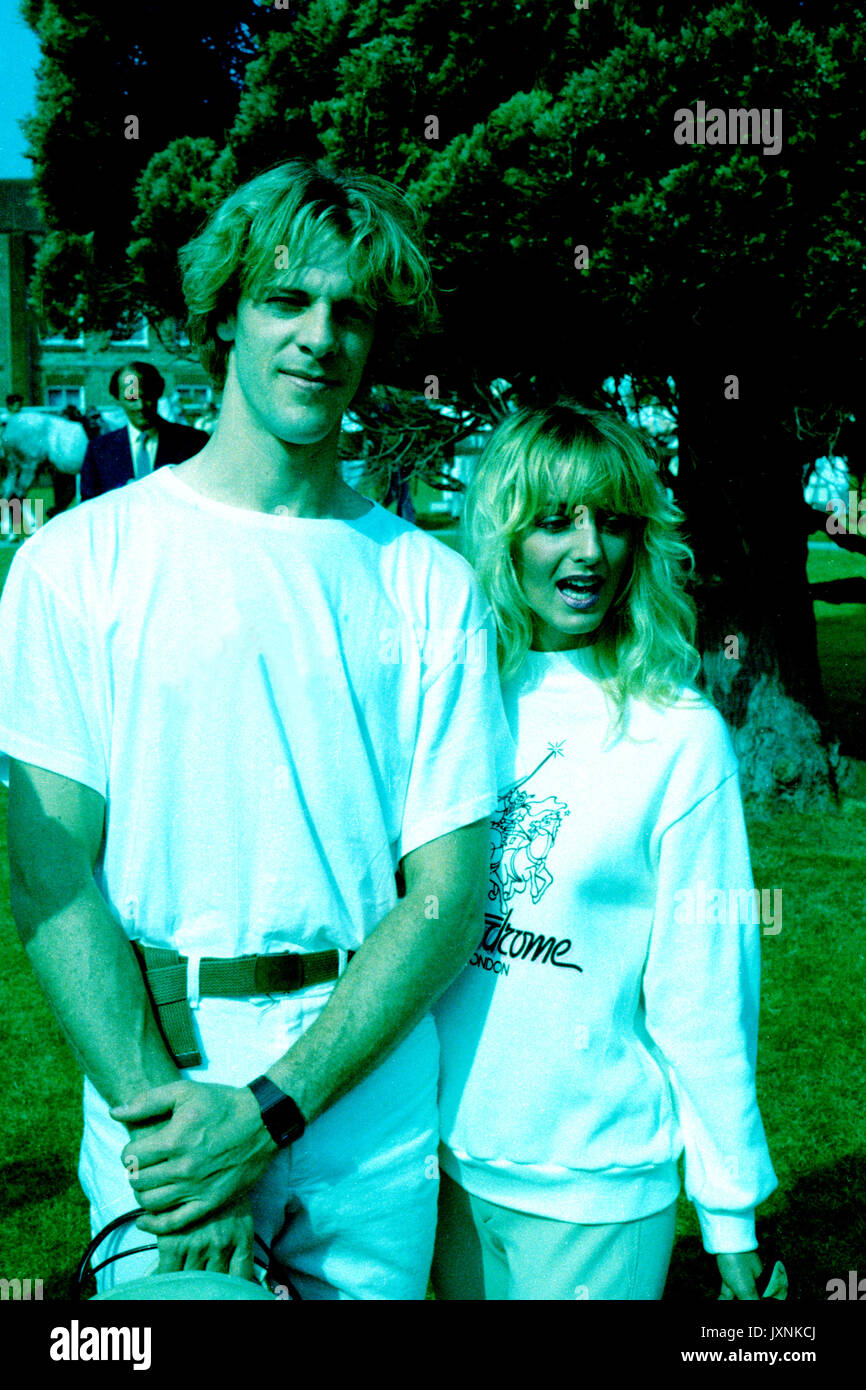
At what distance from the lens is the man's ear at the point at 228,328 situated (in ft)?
6.07

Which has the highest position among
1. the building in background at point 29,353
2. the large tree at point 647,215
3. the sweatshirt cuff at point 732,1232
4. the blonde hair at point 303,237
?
the building in background at point 29,353

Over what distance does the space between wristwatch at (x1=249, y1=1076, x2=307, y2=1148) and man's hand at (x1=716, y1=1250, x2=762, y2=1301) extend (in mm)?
720

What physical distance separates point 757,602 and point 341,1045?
18.4 ft

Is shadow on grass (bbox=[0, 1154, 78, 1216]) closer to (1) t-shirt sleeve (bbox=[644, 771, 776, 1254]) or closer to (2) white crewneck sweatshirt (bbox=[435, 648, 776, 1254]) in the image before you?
(2) white crewneck sweatshirt (bbox=[435, 648, 776, 1254])

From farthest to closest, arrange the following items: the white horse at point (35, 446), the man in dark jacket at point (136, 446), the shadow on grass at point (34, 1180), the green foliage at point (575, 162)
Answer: the white horse at point (35, 446) → the man in dark jacket at point (136, 446) → the green foliage at point (575, 162) → the shadow on grass at point (34, 1180)

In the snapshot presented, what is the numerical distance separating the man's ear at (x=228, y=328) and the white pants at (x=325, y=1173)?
99cm

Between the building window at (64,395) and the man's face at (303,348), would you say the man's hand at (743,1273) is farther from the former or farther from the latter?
the building window at (64,395)

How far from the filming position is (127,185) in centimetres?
711

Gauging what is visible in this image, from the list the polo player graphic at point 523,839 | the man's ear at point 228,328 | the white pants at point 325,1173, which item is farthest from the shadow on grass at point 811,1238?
the man's ear at point 228,328

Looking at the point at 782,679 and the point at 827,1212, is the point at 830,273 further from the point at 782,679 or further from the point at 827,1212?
the point at 827,1212

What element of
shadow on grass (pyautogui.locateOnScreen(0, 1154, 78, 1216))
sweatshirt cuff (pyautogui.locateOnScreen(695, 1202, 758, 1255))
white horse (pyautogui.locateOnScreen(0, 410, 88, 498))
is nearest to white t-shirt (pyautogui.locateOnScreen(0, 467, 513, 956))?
sweatshirt cuff (pyautogui.locateOnScreen(695, 1202, 758, 1255))

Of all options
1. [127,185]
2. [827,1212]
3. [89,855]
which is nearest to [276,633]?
[89,855]

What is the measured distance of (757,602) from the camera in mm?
6820

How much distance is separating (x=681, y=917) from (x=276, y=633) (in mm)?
744
